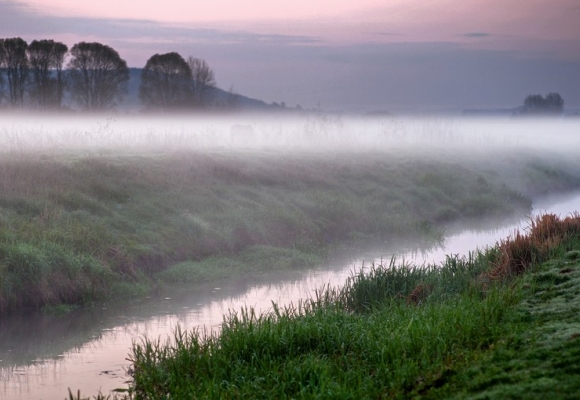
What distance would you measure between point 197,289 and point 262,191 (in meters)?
9.73

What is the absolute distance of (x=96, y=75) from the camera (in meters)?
57.9

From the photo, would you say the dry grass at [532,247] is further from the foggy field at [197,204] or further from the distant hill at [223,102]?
the distant hill at [223,102]

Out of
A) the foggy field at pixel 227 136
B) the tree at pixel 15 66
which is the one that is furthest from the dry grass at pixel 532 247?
the tree at pixel 15 66

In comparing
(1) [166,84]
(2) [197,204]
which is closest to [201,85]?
(1) [166,84]

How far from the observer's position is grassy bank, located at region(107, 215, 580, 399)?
270 inches

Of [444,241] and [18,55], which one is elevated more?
[18,55]

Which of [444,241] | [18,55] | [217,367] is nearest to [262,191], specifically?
[444,241]

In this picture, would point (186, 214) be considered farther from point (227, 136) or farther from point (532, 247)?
point (227, 136)

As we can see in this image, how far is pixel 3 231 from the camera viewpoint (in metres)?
15.7

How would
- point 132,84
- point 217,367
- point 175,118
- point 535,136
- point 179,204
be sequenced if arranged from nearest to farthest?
point 217,367 < point 179,204 < point 175,118 < point 535,136 < point 132,84

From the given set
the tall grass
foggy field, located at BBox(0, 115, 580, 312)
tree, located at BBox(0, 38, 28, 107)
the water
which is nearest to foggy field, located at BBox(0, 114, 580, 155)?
foggy field, located at BBox(0, 115, 580, 312)

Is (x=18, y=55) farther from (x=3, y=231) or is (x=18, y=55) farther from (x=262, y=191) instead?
(x=3, y=231)

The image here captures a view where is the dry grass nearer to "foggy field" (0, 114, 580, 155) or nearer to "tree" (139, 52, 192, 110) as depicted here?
"foggy field" (0, 114, 580, 155)

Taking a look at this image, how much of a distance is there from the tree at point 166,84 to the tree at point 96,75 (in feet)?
15.3
